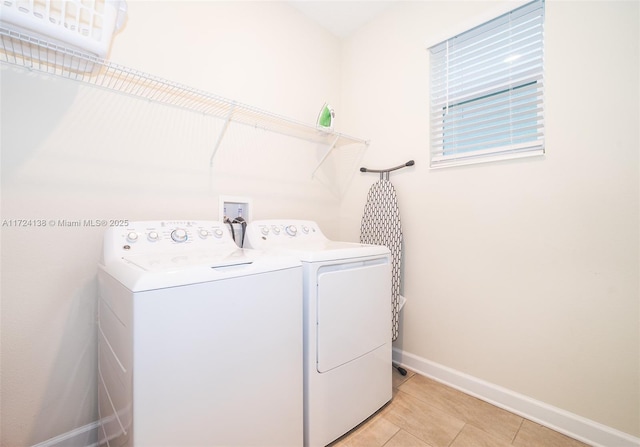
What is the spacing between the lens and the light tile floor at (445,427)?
51.6 inches

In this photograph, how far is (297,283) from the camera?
3.89 ft

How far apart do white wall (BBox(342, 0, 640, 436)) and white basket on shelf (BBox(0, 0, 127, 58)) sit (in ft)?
5.75

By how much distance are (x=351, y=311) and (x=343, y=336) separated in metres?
0.12

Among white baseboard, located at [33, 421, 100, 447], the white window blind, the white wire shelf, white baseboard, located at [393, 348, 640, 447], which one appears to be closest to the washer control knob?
the white wire shelf

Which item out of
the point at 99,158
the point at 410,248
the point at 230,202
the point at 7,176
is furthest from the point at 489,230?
the point at 7,176

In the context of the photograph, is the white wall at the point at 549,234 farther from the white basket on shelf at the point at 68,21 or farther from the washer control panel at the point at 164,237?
the white basket on shelf at the point at 68,21

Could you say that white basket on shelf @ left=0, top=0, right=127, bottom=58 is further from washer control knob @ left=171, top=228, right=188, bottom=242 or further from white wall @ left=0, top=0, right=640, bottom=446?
washer control knob @ left=171, top=228, right=188, bottom=242

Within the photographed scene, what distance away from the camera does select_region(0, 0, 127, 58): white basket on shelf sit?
98 cm

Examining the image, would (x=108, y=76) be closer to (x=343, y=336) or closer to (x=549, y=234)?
(x=343, y=336)

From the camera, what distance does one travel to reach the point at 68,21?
1.09 m

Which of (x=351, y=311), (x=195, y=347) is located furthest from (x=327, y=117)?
(x=195, y=347)

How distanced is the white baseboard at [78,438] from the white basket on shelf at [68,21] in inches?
65.0

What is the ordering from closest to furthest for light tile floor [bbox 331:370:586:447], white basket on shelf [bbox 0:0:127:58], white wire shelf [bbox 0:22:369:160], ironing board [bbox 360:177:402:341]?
1. white basket on shelf [bbox 0:0:127:58]
2. white wire shelf [bbox 0:22:369:160]
3. light tile floor [bbox 331:370:586:447]
4. ironing board [bbox 360:177:402:341]

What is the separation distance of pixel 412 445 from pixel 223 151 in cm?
189
